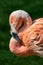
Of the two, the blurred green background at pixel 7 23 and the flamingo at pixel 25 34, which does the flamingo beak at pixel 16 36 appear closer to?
the flamingo at pixel 25 34

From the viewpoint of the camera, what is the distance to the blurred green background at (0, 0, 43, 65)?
3684mm

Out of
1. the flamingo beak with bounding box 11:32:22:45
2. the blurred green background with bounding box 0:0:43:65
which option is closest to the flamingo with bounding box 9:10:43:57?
the flamingo beak with bounding box 11:32:22:45

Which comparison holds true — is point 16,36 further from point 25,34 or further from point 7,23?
point 7,23

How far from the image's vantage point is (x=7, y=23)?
4.55 m

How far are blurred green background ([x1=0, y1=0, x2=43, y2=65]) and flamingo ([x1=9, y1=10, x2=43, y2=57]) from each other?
2.99 feet

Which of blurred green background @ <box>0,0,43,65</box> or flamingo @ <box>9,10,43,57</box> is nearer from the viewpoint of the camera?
flamingo @ <box>9,10,43,57</box>

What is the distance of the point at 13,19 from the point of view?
2676mm

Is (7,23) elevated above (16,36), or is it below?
above

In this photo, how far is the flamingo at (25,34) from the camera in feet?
8.61

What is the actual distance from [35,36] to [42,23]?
10cm

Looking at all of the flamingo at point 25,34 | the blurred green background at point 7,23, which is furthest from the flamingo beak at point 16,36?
the blurred green background at point 7,23

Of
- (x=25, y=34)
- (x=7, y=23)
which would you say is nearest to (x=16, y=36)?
(x=25, y=34)

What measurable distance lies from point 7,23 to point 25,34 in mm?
1915

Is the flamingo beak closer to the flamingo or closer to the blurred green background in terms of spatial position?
the flamingo
